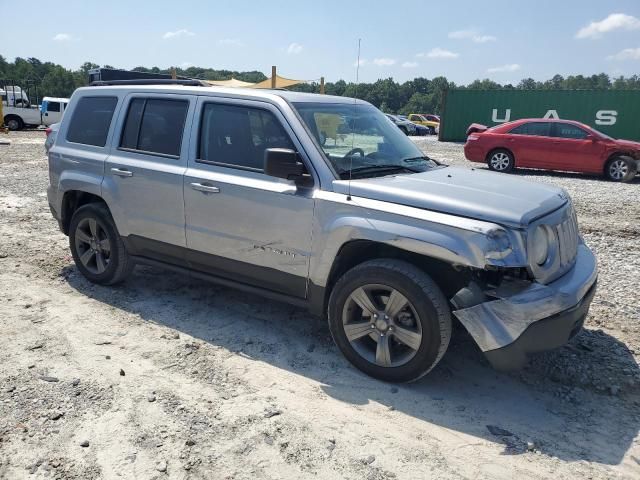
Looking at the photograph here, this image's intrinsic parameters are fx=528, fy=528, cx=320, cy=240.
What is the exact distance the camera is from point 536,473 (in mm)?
2779

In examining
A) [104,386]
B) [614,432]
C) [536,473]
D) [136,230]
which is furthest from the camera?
[136,230]

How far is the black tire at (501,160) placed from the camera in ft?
47.5

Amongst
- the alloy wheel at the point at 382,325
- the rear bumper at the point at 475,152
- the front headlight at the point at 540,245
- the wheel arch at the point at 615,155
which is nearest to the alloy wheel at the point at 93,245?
the alloy wheel at the point at 382,325

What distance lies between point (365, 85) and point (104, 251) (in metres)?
2.98

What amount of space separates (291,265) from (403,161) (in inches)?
49.1

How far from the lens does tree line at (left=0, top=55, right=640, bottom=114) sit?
614cm

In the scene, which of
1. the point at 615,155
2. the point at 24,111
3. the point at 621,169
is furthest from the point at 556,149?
the point at 24,111

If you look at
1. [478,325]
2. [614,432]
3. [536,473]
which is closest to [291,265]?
[478,325]

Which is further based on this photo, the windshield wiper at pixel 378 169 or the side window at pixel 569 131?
the side window at pixel 569 131

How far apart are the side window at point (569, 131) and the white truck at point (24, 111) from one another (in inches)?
955

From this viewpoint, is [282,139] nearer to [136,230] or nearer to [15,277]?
[136,230]

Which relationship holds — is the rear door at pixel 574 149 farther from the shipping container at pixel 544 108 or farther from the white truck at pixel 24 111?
the white truck at pixel 24 111

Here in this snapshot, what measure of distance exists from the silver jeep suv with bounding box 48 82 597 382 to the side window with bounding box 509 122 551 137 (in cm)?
1077

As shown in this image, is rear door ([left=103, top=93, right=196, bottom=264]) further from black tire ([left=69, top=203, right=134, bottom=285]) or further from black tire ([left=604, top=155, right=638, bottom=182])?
black tire ([left=604, top=155, right=638, bottom=182])
